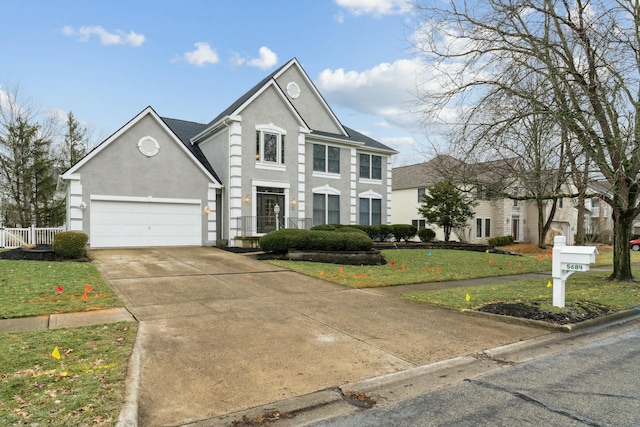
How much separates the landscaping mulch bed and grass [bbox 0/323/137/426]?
6.39 metres

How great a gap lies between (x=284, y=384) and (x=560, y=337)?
4.68 m

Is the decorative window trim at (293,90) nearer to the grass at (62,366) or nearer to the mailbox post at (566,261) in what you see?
the grass at (62,366)

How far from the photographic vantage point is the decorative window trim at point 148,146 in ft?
56.0

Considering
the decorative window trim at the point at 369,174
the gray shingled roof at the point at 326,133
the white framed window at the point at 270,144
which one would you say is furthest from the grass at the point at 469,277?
the gray shingled roof at the point at 326,133

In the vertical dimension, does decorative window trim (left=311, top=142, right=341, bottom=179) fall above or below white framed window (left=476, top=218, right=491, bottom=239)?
above

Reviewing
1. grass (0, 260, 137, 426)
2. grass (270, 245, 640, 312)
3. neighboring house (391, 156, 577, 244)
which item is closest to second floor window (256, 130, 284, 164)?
grass (270, 245, 640, 312)

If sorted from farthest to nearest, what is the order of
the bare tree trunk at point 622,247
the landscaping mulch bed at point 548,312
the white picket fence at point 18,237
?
the white picket fence at point 18,237 → the bare tree trunk at point 622,247 → the landscaping mulch bed at point 548,312

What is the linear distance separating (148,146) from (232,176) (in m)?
3.81

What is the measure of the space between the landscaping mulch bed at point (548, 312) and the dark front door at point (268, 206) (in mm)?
13081

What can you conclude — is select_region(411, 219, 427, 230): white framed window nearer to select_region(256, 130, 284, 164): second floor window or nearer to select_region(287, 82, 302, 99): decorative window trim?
select_region(287, 82, 302, 99): decorative window trim

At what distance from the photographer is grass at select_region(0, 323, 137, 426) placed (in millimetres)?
3279

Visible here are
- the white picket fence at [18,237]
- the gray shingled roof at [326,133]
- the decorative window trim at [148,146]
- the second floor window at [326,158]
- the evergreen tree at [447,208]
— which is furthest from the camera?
the evergreen tree at [447,208]

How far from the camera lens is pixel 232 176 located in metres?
18.7

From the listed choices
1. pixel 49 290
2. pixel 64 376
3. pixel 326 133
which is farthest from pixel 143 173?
pixel 64 376
